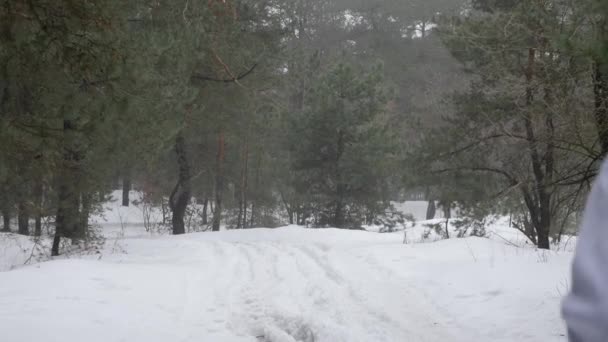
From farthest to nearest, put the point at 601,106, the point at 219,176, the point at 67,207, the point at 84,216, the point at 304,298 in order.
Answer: the point at 219,176, the point at 84,216, the point at 67,207, the point at 304,298, the point at 601,106

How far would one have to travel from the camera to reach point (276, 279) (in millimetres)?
8383

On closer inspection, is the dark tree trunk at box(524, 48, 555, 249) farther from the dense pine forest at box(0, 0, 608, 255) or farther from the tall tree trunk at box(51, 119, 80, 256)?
the tall tree trunk at box(51, 119, 80, 256)

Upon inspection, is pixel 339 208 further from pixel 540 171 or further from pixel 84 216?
pixel 84 216

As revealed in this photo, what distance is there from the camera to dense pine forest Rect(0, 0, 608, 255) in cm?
604

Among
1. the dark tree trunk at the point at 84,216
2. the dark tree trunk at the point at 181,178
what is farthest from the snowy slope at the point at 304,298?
the dark tree trunk at the point at 181,178

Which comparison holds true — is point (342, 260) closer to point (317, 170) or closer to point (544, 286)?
point (544, 286)

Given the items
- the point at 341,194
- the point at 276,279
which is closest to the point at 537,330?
the point at 276,279

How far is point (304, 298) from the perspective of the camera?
22.8ft

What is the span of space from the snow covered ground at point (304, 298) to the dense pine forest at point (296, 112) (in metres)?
1.53

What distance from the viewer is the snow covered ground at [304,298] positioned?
5.52 metres

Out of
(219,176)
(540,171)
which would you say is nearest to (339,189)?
(219,176)

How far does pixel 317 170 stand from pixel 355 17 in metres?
17.7

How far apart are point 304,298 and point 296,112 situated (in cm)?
1593

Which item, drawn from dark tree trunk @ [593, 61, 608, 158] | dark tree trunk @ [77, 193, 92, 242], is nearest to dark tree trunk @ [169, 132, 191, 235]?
dark tree trunk @ [77, 193, 92, 242]
